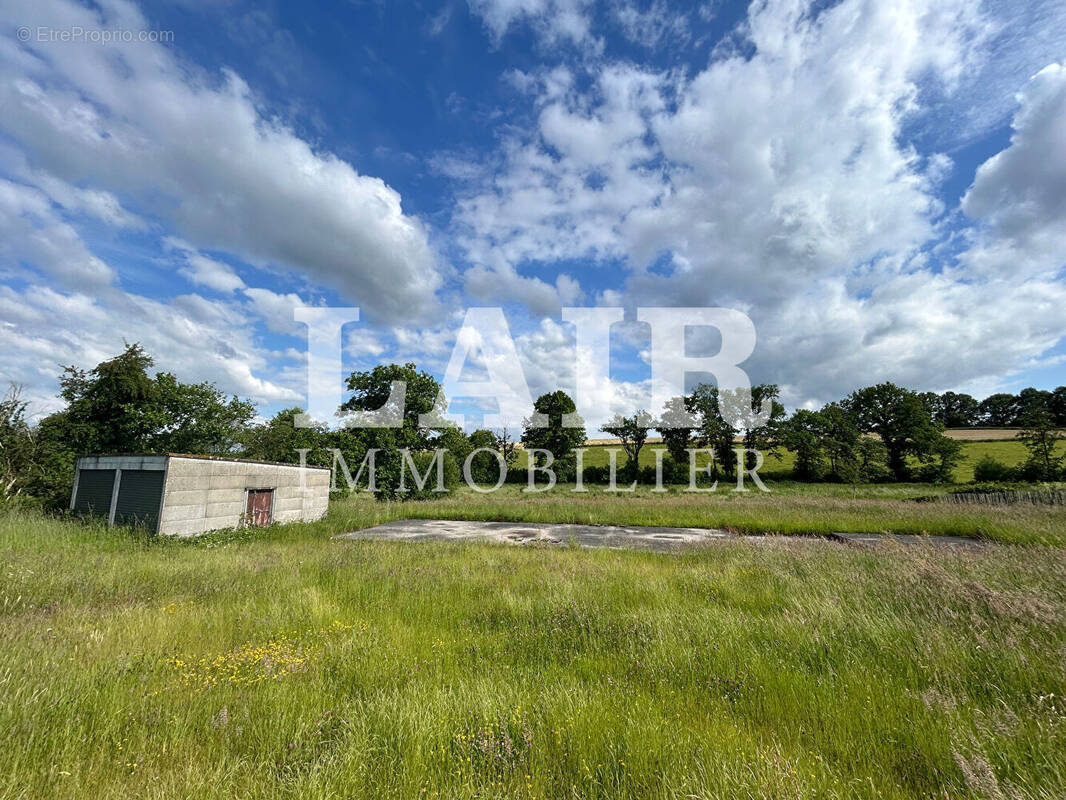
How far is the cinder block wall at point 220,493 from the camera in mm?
11977

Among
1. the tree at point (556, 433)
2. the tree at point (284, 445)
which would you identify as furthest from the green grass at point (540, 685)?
the tree at point (556, 433)

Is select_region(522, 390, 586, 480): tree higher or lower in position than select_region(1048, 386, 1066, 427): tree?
lower

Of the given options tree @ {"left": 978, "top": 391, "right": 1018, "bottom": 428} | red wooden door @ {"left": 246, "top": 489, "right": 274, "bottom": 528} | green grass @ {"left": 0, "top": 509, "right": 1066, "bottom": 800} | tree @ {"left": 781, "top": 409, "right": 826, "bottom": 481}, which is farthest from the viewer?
tree @ {"left": 978, "top": 391, "right": 1018, "bottom": 428}

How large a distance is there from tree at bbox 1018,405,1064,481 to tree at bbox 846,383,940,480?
7.17m

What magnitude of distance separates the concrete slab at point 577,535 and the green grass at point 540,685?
5.43 metres

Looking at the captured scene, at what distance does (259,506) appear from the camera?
1559cm

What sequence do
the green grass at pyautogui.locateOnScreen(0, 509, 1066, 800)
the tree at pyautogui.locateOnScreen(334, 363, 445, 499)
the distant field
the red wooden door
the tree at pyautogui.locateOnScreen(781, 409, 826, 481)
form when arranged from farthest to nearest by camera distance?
the tree at pyautogui.locateOnScreen(781, 409, 826, 481) → the distant field → the tree at pyautogui.locateOnScreen(334, 363, 445, 499) → the red wooden door → the green grass at pyautogui.locateOnScreen(0, 509, 1066, 800)

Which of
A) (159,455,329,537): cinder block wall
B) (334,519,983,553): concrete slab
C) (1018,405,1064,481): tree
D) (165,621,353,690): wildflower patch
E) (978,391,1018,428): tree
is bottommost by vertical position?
(334,519,983,553): concrete slab

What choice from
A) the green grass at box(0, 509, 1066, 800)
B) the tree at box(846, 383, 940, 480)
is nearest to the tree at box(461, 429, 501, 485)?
the green grass at box(0, 509, 1066, 800)

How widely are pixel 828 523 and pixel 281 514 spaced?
76.1 ft

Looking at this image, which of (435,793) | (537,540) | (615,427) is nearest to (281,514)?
(537,540)

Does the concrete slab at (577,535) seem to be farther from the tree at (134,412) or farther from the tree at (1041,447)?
the tree at (1041,447)

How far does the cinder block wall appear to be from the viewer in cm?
1198

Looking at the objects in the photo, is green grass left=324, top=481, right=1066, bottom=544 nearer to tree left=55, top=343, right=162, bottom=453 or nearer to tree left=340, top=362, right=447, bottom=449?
tree left=340, top=362, right=447, bottom=449
